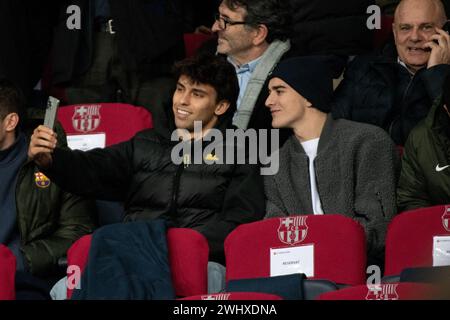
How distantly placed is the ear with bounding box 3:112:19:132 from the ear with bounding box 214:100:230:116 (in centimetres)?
84

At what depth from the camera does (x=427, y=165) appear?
4688mm

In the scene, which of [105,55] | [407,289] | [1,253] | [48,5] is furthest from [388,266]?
[48,5]

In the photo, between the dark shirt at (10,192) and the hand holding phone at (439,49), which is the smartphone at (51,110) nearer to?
the dark shirt at (10,192)

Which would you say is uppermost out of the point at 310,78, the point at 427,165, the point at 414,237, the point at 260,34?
the point at 260,34

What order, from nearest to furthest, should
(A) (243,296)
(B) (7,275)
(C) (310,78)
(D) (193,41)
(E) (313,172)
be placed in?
(A) (243,296) → (B) (7,275) → (E) (313,172) → (C) (310,78) → (D) (193,41)

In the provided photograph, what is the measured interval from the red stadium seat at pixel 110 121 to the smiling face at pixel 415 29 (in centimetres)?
118

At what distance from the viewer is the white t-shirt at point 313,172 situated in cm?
475

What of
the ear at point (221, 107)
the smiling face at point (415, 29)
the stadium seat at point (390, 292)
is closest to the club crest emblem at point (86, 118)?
the ear at point (221, 107)

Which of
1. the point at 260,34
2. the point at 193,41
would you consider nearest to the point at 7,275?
the point at 260,34

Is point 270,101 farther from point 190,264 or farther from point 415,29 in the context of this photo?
point 190,264

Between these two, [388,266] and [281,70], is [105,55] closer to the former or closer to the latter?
[281,70]

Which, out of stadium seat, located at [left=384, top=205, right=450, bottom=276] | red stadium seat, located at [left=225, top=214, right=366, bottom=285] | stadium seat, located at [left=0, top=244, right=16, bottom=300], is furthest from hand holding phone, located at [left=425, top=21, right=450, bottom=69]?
stadium seat, located at [left=0, top=244, right=16, bottom=300]

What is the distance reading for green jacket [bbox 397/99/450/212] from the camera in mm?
4656

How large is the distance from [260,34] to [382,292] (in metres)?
2.45
